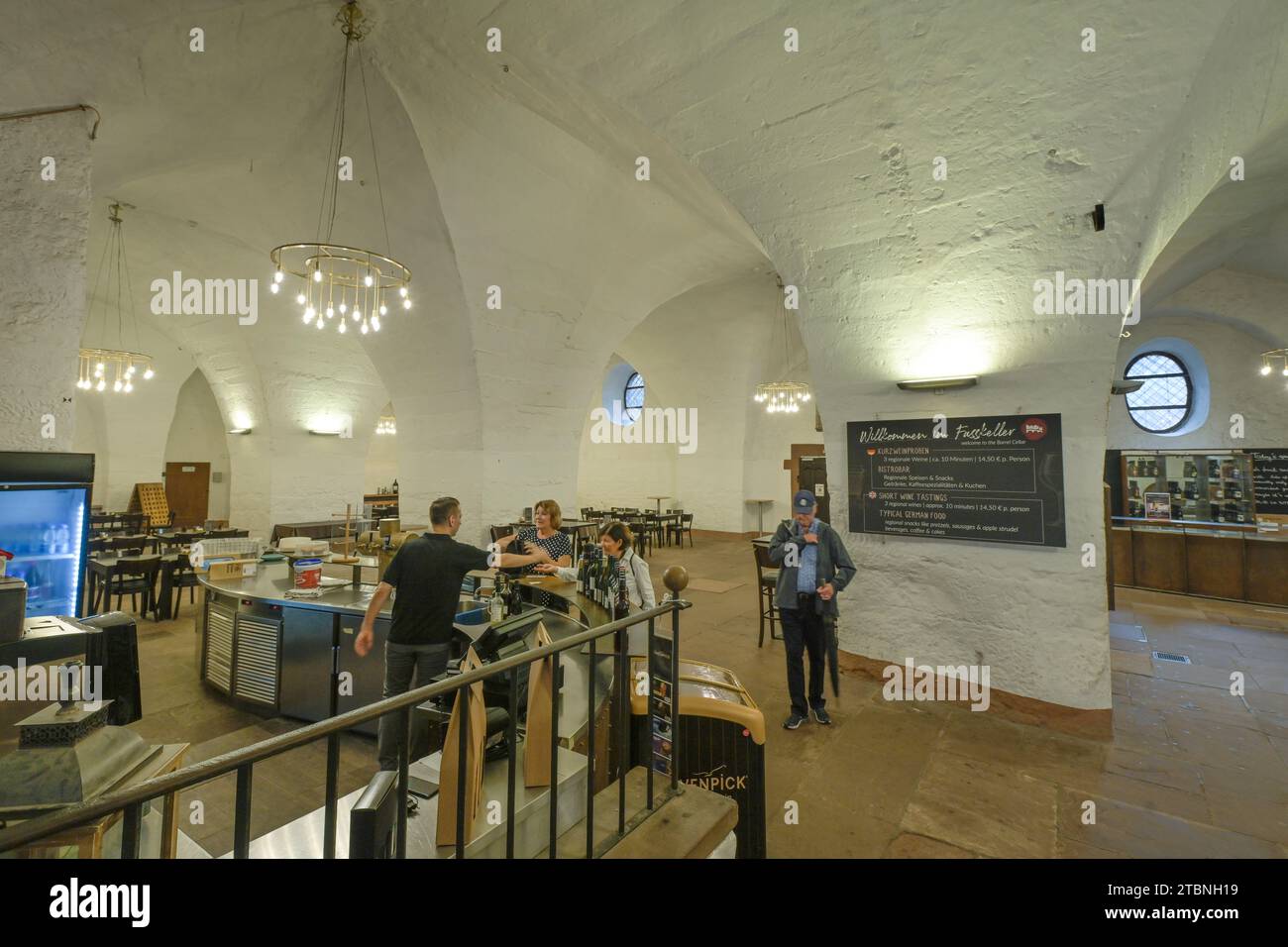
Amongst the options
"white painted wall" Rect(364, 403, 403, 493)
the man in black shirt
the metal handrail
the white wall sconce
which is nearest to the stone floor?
the man in black shirt

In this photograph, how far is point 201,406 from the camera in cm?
1580

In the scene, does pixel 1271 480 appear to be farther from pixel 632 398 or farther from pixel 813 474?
pixel 632 398

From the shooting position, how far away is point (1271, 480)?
9.19m

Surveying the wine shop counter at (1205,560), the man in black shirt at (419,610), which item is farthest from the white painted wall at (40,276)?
the wine shop counter at (1205,560)

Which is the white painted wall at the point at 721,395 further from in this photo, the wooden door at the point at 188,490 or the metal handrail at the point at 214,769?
the wooden door at the point at 188,490

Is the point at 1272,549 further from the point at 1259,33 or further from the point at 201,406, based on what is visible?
the point at 201,406

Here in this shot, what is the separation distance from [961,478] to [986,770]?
1.99m

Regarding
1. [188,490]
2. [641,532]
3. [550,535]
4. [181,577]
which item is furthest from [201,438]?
[550,535]

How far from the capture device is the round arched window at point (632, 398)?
17.0m

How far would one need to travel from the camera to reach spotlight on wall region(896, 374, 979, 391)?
401cm

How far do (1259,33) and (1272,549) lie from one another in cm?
649

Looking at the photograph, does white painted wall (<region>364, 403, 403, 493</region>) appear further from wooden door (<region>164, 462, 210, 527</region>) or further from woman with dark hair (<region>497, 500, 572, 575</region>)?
woman with dark hair (<region>497, 500, 572, 575</region>)
